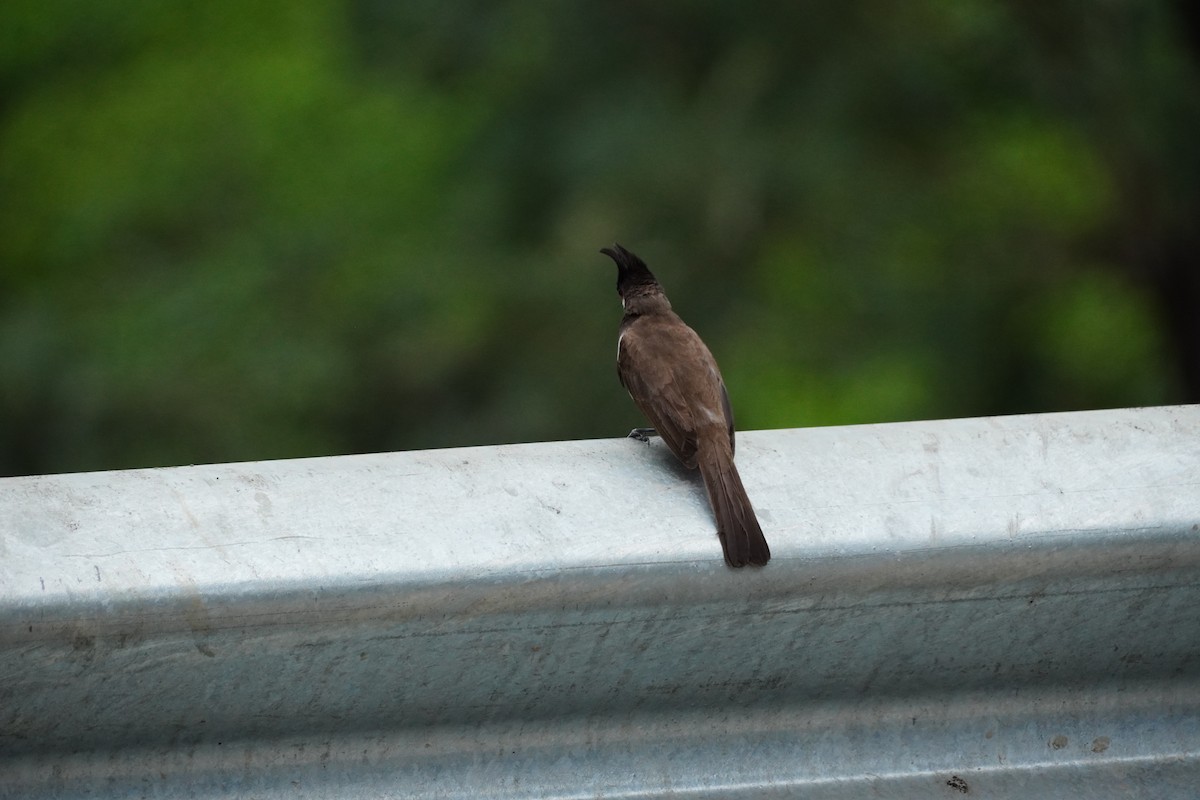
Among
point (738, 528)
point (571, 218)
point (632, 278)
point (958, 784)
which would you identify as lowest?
point (571, 218)

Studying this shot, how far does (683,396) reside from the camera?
341 cm

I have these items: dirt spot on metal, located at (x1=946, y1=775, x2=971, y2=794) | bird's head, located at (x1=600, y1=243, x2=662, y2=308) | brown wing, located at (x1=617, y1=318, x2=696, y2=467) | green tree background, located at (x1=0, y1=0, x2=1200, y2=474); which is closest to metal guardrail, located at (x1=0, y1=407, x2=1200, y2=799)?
dirt spot on metal, located at (x1=946, y1=775, x2=971, y2=794)

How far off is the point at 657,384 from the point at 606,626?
158 cm

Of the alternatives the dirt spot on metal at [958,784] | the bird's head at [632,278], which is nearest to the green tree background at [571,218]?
Result: the bird's head at [632,278]

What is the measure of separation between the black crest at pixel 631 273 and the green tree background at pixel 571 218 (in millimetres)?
898

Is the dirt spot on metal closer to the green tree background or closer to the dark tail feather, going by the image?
the dark tail feather

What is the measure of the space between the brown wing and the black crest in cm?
41

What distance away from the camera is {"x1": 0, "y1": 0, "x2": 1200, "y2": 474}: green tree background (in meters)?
5.44

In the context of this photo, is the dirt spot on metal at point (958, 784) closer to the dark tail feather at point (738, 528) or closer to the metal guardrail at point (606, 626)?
the metal guardrail at point (606, 626)

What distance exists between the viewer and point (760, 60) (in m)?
5.36

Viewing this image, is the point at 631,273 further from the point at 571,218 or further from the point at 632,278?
the point at 571,218

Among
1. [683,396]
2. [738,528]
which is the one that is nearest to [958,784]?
[738,528]

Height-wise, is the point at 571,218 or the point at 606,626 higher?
the point at 606,626

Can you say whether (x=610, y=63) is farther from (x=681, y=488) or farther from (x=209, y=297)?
(x=681, y=488)
